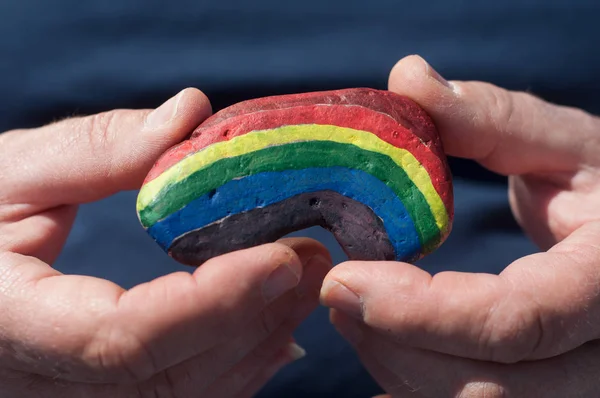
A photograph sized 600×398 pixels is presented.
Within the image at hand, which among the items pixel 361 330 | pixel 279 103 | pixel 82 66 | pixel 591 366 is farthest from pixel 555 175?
pixel 82 66

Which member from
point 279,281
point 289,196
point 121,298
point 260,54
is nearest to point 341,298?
point 279,281

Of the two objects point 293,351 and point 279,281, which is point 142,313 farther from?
point 293,351

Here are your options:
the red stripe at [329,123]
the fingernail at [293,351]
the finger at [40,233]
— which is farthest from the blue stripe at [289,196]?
the fingernail at [293,351]

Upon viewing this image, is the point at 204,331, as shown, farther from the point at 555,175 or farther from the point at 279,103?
the point at 555,175

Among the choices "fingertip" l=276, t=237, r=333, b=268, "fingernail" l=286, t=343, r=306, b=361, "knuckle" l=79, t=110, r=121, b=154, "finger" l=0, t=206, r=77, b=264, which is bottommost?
"fingernail" l=286, t=343, r=306, b=361

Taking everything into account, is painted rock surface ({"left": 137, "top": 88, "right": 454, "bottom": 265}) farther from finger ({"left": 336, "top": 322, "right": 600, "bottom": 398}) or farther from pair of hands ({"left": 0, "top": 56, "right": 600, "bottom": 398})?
finger ({"left": 336, "top": 322, "right": 600, "bottom": 398})

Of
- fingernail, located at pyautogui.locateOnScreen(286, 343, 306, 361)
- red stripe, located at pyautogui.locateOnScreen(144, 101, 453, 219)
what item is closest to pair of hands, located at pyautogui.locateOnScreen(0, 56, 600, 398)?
fingernail, located at pyautogui.locateOnScreen(286, 343, 306, 361)
